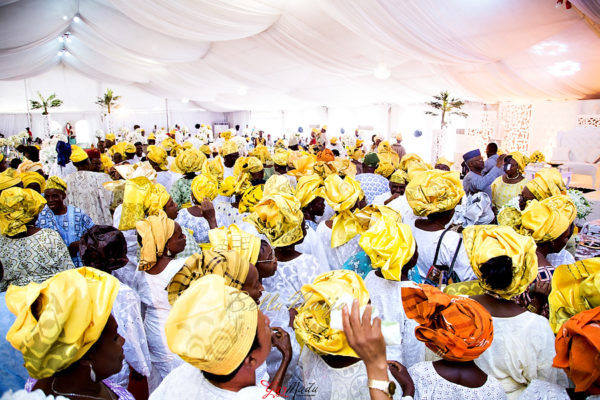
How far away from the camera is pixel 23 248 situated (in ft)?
8.57

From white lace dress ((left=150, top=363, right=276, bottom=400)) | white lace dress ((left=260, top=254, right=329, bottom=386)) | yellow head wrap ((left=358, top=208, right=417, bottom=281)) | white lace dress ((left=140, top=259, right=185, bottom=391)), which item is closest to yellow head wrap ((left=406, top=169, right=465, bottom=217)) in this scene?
yellow head wrap ((left=358, top=208, right=417, bottom=281))

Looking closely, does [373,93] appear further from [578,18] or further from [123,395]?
[123,395]

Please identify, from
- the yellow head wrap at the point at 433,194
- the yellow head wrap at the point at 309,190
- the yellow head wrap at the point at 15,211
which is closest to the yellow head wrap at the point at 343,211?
the yellow head wrap at the point at 309,190

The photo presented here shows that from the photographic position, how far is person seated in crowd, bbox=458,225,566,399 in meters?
1.62

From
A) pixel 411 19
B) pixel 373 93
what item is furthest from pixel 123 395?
pixel 373 93

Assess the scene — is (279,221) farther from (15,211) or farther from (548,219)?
(15,211)

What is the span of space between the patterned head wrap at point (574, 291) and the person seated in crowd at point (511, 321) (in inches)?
4.3

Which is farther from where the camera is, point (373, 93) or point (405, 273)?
point (373, 93)

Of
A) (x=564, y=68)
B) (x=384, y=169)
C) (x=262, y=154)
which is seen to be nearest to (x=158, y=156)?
(x=262, y=154)

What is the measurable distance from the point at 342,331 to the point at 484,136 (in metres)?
11.0

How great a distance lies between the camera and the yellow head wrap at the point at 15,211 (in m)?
2.67

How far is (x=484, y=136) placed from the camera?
35.1 feet

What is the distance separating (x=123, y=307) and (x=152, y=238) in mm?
427

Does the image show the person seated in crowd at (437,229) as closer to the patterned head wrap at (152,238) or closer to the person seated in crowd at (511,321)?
the person seated in crowd at (511,321)
